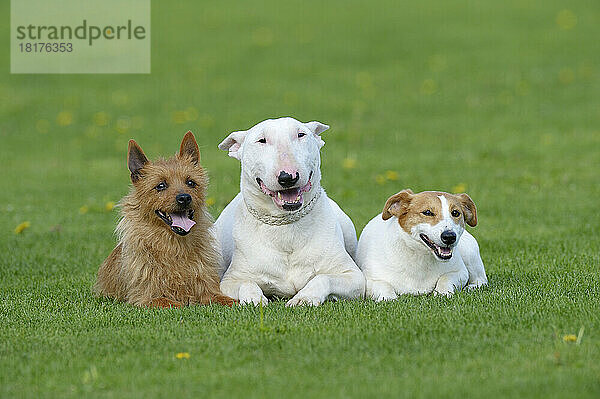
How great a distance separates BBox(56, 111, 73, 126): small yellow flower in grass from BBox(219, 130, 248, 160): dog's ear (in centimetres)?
1402

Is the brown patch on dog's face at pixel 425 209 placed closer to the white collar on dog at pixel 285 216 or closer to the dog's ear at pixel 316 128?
the white collar on dog at pixel 285 216

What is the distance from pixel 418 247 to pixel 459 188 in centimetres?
630

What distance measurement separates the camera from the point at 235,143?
8.46m

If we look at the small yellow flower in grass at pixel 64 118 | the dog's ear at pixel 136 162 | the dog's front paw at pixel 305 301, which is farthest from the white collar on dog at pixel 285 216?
the small yellow flower in grass at pixel 64 118

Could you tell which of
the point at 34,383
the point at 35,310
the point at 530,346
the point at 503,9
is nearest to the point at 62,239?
the point at 35,310

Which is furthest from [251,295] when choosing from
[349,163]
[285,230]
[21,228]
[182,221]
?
[349,163]

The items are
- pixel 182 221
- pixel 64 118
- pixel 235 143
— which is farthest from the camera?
pixel 64 118

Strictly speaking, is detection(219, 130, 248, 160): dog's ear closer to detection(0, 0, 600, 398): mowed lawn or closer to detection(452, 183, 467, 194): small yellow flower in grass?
detection(0, 0, 600, 398): mowed lawn

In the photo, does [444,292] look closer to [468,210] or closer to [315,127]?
[468,210]

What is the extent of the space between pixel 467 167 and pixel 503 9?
49.8ft

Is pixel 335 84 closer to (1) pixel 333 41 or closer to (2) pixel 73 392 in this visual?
(1) pixel 333 41

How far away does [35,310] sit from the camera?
7.93 metres

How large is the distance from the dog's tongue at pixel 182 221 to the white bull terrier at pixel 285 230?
582mm

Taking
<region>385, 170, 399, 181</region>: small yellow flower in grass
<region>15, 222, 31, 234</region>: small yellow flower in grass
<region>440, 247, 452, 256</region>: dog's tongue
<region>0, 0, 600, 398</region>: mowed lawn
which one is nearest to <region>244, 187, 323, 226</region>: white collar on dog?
<region>0, 0, 600, 398</region>: mowed lawn
